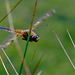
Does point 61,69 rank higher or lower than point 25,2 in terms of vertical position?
lower

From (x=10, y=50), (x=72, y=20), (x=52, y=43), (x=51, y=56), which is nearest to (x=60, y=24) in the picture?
(x=72, y=20)

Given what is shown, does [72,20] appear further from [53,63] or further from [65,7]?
[53,63]

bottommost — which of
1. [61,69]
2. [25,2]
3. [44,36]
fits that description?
[61,69]

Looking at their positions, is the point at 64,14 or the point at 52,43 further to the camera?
the point at 64,14

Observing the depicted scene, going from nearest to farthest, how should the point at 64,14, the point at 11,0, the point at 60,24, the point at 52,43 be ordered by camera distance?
the point at 52,43 → the point at 60,24 → the point at 64,14 → the point at 11,0

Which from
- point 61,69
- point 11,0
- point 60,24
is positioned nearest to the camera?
point 61,69

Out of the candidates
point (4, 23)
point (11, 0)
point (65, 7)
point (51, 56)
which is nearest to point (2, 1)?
point (11, 0)
